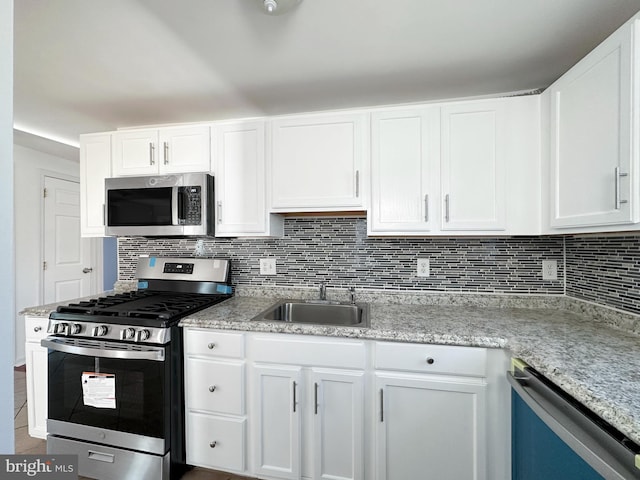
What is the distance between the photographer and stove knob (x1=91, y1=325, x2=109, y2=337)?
1.56m

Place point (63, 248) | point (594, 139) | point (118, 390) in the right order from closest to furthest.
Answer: point (594, 139), point (118, 390), point (63, 248)

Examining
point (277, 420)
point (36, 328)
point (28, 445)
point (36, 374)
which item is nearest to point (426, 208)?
point (277, 420)

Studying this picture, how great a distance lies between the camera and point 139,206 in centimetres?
194

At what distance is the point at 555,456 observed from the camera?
3.15ft

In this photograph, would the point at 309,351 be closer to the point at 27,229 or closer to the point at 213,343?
the point at 213,343

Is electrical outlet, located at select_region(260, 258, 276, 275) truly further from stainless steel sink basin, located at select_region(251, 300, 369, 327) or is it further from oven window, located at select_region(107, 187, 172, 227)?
oven window, located at select_region(107, 187, 172, 227)

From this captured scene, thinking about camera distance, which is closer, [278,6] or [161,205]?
[278,6]

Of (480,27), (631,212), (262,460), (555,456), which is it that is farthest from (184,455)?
(480,27)

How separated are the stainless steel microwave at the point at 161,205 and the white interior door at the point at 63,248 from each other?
215 cm

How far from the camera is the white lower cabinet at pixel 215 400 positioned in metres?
1.55

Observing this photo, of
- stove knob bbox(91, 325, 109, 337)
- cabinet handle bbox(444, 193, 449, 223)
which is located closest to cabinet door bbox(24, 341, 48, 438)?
stove knob bbox(91, 325, 109, 337)

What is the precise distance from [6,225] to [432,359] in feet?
4.85

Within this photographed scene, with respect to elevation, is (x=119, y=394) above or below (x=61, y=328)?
below

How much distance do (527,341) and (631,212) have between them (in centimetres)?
61
